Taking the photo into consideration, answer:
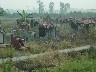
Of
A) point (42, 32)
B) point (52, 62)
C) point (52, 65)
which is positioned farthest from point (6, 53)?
point (42, 32)

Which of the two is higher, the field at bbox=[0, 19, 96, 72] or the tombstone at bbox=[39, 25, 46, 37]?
the tombstone at bbox=[39, 25, 46, 37]

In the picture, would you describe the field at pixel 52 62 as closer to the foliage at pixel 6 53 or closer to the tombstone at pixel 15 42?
the foliage at pixel 6 53

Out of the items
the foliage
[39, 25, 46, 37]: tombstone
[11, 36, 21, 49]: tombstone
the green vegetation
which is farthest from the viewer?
[39, 25, 46, 37]: tombstone

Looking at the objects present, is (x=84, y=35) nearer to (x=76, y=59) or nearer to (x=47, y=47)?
(x=47, y=47)

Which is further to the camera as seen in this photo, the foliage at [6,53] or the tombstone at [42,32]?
the tombstone at [42,32]

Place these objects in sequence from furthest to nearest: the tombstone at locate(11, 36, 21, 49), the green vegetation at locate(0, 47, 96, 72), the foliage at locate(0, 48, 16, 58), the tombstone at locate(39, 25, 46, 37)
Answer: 1. the tombstone at locate(39, 25, 46, 37)
2. the tombstone at locate(11, 36, 21, 49)
3. the foliage at locate(0, 48, 16, 58)
4. the green vegetation at locate(0, 47, 96, 72)

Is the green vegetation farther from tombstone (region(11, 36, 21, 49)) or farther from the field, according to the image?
tombstone (region(11, 36, 21, 49))

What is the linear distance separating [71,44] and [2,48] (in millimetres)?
5482

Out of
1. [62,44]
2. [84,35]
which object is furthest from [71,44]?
[84,35]

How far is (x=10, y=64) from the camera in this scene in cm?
1330

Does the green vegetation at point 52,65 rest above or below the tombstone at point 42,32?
below

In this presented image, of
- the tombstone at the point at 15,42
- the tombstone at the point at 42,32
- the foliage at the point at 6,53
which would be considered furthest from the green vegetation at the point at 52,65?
the tombstone at the point at 42,32

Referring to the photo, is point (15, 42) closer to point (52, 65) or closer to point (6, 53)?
point (6, 53)

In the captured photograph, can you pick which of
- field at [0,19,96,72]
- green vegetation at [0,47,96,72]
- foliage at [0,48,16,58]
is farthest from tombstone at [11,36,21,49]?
green vegetation at [0,47,96,72]
